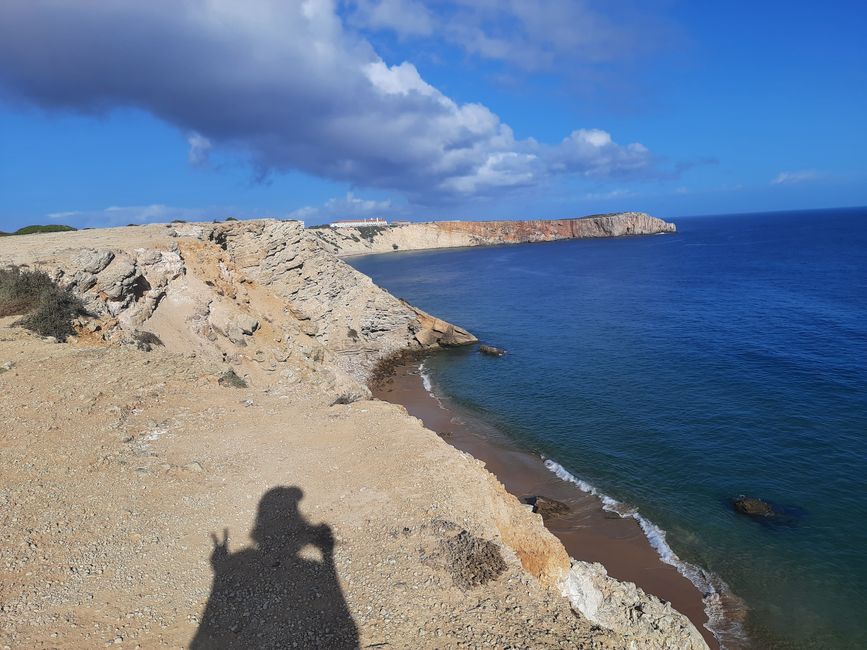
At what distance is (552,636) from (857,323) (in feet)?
137

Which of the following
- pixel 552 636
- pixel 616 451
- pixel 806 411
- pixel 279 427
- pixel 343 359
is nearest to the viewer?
pixel 552 636

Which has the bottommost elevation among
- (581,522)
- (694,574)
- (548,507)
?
(694,574)

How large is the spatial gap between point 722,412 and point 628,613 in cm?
1790

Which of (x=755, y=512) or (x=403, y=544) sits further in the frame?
(x=755, y=512)

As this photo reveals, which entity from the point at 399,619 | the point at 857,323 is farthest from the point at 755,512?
the point at 857,323

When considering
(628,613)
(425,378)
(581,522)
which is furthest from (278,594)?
(425,378)

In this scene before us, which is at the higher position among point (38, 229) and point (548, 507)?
point (38, 229)

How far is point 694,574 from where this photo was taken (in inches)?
565

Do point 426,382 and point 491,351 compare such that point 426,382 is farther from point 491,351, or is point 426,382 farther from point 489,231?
point 489,231

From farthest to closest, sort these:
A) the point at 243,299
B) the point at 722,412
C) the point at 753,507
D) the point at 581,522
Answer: the point at 243,299
the point at 722,412
the point at 581,522
the point at 753,507

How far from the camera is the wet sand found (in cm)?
1383

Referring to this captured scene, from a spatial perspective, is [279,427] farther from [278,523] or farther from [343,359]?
[343,359]

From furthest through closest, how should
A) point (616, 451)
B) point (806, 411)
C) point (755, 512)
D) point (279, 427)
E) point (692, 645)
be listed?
point (806, 411) → point (616, 451) → point (755, 512) → point (279, 427) → point (692, 645)

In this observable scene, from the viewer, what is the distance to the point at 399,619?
7559 mm
